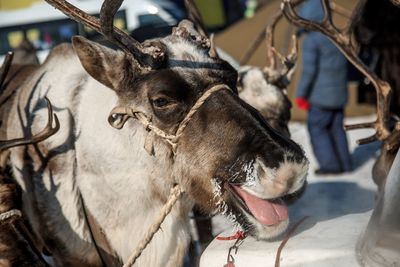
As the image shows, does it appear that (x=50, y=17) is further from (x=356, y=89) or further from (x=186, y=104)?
(x=186, y=104)

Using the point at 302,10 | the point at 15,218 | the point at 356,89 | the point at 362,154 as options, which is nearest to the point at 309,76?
the point at 302,10

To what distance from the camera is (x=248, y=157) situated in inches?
85.4

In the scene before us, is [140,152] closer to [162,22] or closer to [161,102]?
[161,102]

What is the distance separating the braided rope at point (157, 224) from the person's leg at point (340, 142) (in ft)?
15.6

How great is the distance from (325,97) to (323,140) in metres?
0.50

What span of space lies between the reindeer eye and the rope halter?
72 mm

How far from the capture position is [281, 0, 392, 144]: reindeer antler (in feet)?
10.5

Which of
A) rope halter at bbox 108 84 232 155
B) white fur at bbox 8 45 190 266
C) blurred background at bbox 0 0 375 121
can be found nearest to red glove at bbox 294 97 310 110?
blurred background at bbox 0 0 375 121

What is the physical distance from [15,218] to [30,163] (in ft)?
1.05

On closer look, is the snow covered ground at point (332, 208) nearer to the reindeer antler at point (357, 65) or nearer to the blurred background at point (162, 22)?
the reindeer antler at point (357, 65)

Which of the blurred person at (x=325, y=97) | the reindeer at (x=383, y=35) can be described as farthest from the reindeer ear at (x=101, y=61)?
the blurred person at (x=325, y=97)

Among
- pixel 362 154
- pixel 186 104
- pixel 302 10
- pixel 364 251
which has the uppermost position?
pixel 186 104

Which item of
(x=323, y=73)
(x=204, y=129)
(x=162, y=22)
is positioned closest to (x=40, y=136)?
(x=204, y=129)

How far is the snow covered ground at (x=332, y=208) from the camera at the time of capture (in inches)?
78.9
